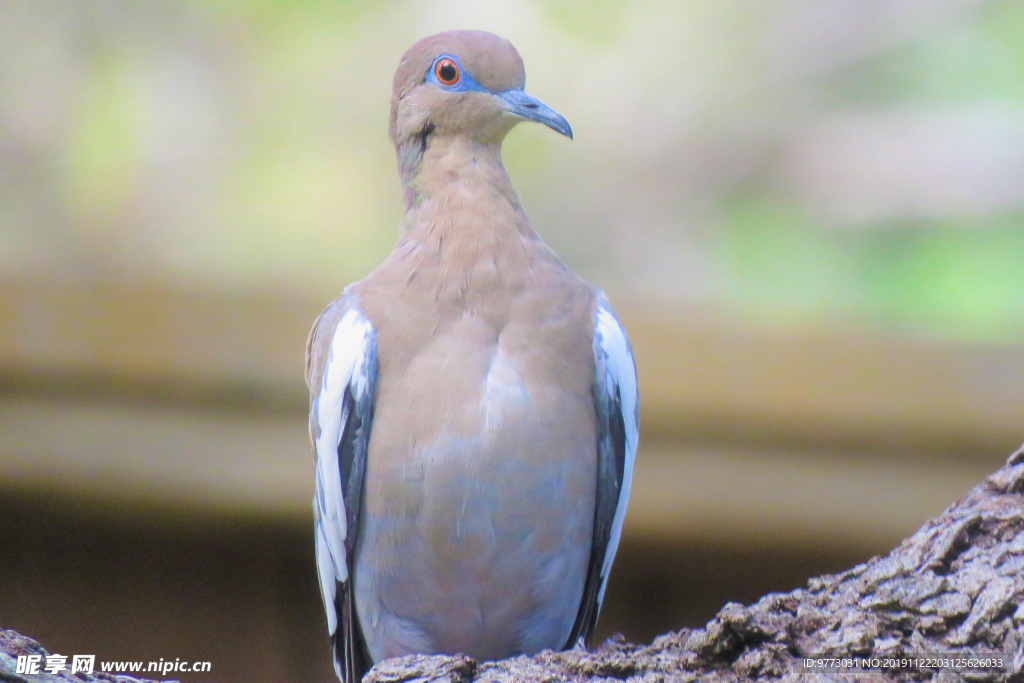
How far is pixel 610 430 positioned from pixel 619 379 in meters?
0.11

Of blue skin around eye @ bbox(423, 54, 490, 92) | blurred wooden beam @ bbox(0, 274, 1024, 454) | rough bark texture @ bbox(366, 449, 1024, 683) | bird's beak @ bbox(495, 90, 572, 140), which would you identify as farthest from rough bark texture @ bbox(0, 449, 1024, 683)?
blue skin around eye @ bbox(423, 54, 490, 92)

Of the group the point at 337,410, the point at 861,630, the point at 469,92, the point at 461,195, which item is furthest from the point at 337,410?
the point at 861,630

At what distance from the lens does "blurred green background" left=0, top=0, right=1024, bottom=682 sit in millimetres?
1872

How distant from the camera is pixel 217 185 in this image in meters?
2.11

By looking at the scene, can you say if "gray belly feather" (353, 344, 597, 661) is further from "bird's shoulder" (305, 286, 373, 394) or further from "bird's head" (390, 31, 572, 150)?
"bird's head" (390, 31, 572, 150)

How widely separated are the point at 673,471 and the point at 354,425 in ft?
2.44

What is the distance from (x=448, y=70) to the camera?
177cm

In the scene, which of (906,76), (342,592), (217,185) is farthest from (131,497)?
(906,76)

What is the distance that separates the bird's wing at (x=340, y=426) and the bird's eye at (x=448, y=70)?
45cm

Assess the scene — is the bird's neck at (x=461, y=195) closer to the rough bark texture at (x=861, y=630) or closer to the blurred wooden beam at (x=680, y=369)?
the blurred wooden beam at (x=680, y=369)

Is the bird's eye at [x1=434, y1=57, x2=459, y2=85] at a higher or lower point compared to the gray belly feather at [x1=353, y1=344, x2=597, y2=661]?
higher

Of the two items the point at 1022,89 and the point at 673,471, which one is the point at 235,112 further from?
the point at 1022,89

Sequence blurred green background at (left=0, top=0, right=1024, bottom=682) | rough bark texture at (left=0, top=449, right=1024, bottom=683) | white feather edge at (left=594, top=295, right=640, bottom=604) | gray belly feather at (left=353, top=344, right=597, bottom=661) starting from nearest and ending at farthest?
rough bark texture at (left=0, top=449, right=1024, bottom=683) < gray belly feather at (left=353, top=344, right=597, bottom=661) < white feather edge at (left=594, top=295, right=640, bottom=604) < blurred green background at (left=0, top=0, right=1024, bottom=682)

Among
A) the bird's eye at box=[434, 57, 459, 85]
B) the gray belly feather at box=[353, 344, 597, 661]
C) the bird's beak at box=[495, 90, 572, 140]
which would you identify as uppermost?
the bird's eye at box=[434, 57, 459, 85]
